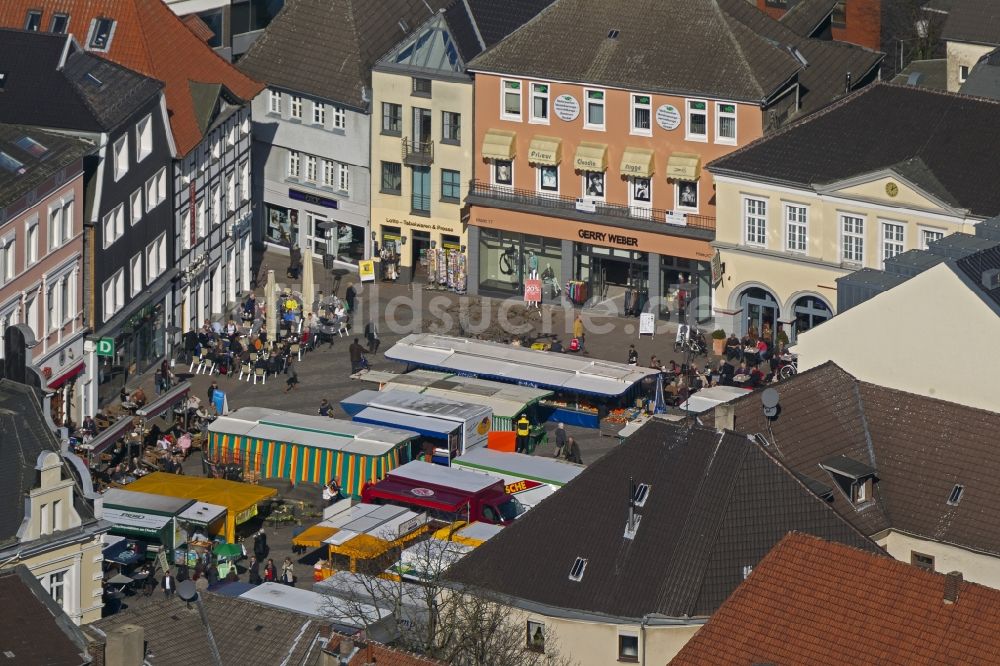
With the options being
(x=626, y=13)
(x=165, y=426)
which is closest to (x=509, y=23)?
(x=626, y=13)

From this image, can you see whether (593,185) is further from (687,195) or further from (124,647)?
(124,647)

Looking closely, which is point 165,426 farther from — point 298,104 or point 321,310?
point 298,104

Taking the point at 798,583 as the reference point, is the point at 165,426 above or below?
below

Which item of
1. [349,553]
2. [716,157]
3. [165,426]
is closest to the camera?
[349,553]

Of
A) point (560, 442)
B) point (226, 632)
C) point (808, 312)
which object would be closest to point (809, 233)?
point (808, 312)

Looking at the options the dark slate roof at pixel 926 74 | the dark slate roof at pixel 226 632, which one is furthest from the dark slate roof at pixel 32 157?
the dark slate roof at pixel 926 74

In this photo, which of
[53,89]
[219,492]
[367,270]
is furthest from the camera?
[367,270]
